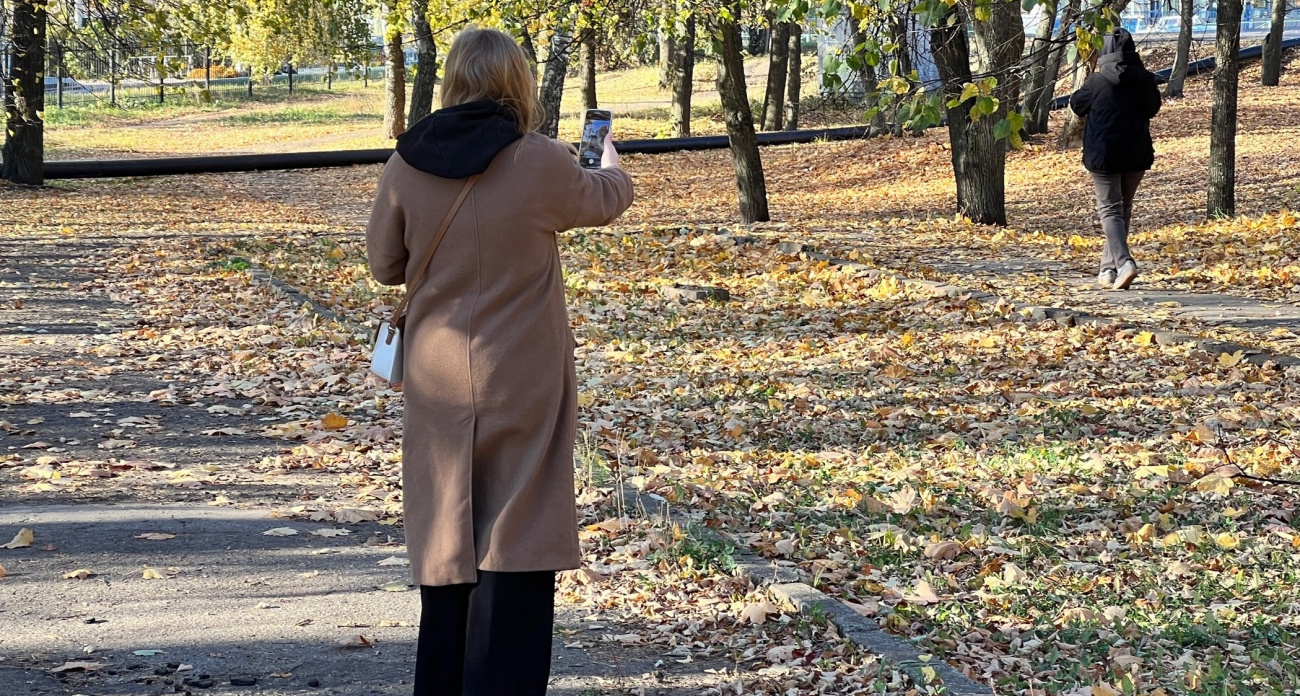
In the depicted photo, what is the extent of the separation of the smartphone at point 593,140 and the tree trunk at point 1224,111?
36.6 ft

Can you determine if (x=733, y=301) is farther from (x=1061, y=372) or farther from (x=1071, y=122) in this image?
(x=1071, y=122)

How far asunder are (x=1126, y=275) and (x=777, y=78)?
21806mm

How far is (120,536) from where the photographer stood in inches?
211

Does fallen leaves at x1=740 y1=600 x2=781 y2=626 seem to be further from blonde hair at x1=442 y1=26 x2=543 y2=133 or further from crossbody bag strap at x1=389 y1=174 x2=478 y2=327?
blonde hair at x1=442 y1=26 x2=543 y2=133

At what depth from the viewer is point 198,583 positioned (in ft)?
15.9

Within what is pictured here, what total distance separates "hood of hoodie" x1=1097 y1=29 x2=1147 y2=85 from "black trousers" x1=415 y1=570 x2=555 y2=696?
8347mm

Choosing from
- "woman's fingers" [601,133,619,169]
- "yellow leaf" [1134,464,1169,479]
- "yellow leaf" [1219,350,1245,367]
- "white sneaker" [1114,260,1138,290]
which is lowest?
"yellow leaf" [1134,464,1169,479]

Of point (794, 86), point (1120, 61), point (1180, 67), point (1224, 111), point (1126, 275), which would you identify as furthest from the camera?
point (794, 86)

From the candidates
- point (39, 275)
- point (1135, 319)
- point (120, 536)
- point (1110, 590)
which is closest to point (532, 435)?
point (1110, 590)

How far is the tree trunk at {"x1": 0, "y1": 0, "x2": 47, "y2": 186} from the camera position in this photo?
15.1m

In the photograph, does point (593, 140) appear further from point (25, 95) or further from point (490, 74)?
point (25, 95)

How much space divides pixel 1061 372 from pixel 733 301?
358cm

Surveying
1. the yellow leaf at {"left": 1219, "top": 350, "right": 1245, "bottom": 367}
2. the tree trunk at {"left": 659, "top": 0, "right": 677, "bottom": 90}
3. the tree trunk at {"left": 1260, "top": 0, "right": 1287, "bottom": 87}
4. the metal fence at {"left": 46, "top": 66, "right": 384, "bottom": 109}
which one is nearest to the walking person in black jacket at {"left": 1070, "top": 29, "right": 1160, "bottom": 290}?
the yellow leaf at {"left": 1219, "top": 350, "right": 1245, "bottom": 367}

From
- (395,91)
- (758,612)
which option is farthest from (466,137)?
(395,91)
